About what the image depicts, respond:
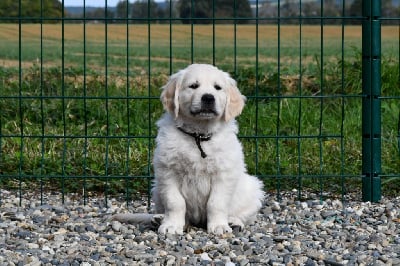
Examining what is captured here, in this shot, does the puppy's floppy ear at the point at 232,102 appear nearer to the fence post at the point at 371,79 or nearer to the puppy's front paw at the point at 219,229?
the puppy's front paw at the point at 219,229

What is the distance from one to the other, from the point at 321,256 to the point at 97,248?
4.34 ft

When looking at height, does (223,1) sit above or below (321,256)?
above

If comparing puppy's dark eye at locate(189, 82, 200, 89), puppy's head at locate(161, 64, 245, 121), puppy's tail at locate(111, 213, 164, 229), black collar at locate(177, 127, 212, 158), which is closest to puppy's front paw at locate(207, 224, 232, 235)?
puppy's tail at locate(111, 213, 164, 229)

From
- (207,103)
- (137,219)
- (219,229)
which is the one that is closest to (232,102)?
(207,103)

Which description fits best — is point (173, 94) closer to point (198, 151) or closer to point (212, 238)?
point (198, 151)

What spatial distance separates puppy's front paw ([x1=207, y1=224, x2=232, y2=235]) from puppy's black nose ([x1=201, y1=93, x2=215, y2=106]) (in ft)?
2.58

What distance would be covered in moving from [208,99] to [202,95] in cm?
5

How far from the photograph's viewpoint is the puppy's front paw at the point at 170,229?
234 inches

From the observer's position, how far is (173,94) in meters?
6.04

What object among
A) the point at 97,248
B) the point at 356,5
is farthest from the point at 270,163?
the point at 356,5

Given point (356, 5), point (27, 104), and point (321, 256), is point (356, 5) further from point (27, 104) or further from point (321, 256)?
point (321, 256)

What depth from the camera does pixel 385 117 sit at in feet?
31.5

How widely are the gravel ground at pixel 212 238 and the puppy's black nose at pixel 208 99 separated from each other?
84cm

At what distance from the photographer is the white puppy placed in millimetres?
5957
